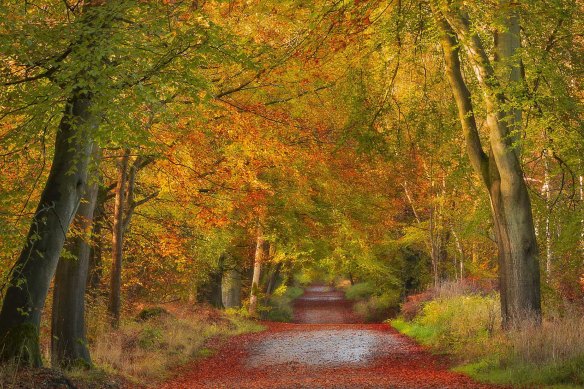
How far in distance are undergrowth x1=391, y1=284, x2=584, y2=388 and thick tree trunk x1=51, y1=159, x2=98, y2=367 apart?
7210mm

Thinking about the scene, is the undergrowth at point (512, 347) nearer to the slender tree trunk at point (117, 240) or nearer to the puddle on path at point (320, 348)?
the puddle on path at point (320, 348)

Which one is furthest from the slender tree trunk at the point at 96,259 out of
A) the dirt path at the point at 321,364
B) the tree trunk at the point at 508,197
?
the tree trunk at the point at 508,197

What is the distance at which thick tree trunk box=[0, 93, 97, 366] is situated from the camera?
33.6ft

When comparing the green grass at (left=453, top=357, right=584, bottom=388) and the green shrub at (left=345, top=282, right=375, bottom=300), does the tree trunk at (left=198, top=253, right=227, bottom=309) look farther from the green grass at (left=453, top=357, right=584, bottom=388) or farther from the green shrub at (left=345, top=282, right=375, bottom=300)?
the green grass at (left=453, top=357, right=584, bottom=388)

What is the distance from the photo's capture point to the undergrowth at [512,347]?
10.7 m

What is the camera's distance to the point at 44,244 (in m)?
10.7

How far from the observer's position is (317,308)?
175ft

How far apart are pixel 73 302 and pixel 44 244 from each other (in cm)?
312

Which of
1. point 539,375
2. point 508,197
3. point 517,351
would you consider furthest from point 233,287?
point 539,375

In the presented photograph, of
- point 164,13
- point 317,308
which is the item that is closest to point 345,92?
point 164,13

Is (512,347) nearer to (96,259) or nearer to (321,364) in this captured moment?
(321,364)

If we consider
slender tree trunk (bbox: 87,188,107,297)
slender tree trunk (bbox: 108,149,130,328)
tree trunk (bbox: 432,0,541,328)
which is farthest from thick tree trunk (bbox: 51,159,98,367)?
tree trunk (bbox: 432,0,541,328)

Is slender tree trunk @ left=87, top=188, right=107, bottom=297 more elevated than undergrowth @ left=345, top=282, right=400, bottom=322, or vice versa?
slender tree trunk @ left=87, top=188, right=107, bottom=297

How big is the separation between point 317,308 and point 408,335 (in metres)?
30.4
